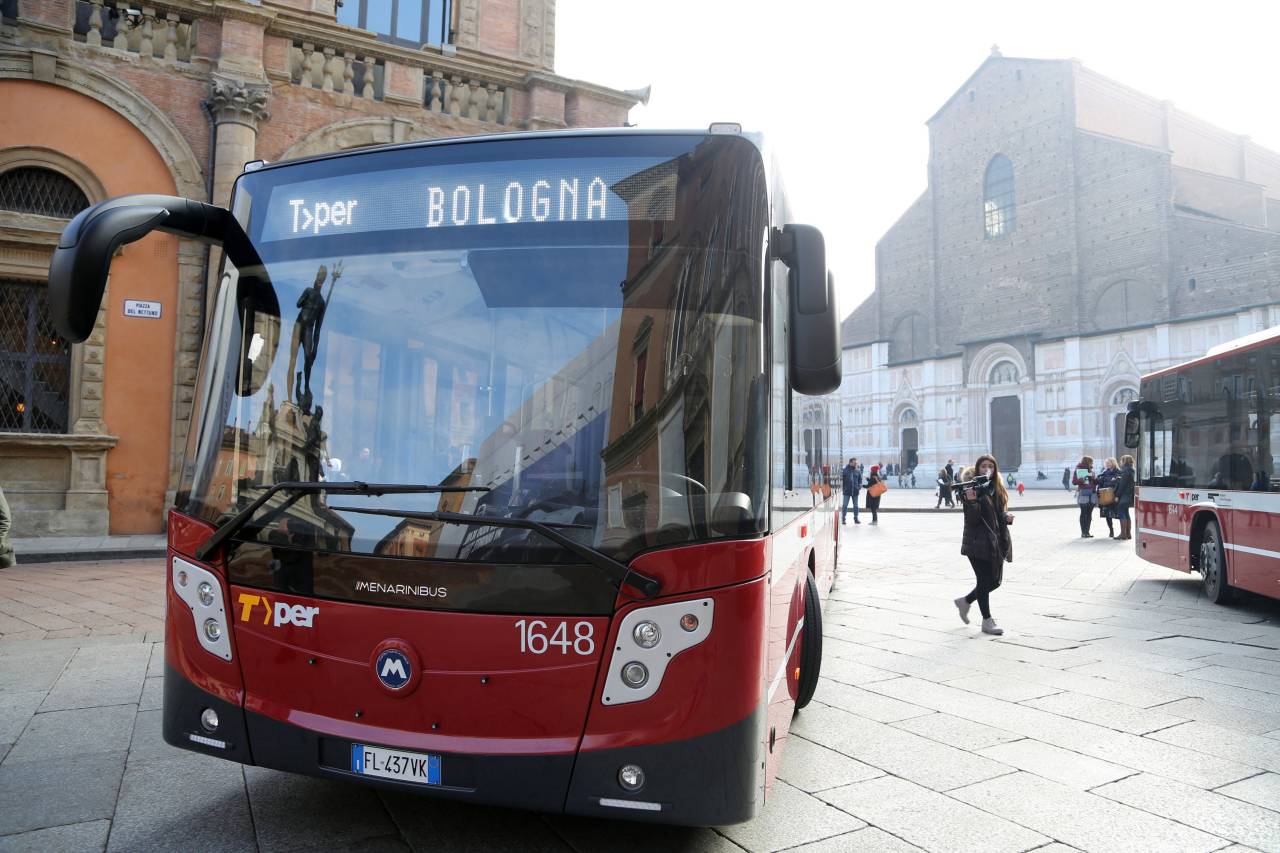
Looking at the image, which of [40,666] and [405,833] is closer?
[405,833]

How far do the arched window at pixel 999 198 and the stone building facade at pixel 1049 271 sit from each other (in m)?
0.07

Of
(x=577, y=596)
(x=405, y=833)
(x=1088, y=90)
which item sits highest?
(x=1088, y=90)

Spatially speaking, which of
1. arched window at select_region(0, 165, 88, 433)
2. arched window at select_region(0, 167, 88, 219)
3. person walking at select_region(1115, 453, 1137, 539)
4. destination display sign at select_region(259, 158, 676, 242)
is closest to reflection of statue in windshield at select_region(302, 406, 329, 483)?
destination display sign at select_region(259, 158, 676, 242)

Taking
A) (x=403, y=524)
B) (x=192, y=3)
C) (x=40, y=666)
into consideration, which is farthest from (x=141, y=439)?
(x=403, y=524)

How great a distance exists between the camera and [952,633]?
7082 millimetres

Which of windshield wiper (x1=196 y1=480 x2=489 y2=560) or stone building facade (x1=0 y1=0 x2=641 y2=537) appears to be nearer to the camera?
windshield wiper (x1=196 y1=480 x2=489 y2=560)

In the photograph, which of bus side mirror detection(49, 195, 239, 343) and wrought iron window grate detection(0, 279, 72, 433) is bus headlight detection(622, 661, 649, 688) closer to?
bus side mirror detection(49, 195, 239, 343)

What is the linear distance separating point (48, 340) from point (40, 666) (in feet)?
27.2

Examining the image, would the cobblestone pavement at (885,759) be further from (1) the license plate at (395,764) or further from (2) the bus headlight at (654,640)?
(2) the bus headlight at (654,640)

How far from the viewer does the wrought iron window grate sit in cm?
1188

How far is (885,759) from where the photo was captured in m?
4.01

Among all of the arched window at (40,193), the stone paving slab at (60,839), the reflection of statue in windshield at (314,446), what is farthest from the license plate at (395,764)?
the arched window at (40,193)

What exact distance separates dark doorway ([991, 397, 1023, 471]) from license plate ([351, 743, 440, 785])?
43.7 meters

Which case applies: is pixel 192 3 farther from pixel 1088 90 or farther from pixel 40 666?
pixel 1088 90
